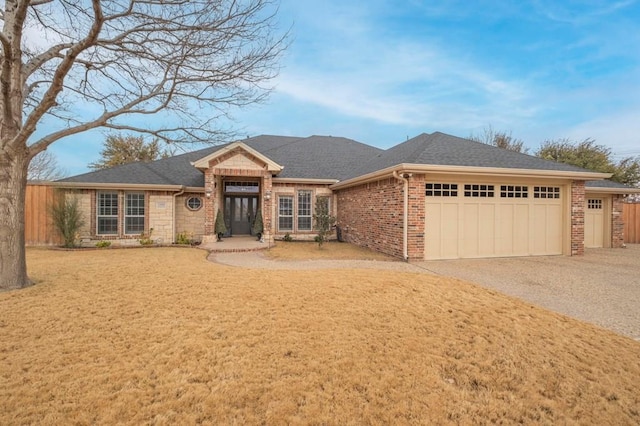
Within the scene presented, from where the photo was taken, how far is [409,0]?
364 inches

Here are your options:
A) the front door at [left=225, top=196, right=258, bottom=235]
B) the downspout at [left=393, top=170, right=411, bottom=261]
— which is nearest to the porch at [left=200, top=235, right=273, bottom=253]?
the front door at [left=225, top=196, right=258, bottom=235]

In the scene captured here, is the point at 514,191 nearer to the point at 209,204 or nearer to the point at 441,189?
the point at 441,189

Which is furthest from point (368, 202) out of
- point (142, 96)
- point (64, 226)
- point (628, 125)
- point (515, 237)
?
point (628, 125)

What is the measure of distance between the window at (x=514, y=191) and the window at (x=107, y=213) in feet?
49.2

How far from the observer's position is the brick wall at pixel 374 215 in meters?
9.30

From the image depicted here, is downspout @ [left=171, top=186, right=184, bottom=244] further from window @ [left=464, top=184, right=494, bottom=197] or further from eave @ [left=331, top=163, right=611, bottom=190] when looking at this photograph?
window @ [left=464, top=184, right=494, bottom=197]

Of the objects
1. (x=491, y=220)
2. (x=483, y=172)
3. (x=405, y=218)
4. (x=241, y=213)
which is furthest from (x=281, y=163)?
(x=491, y=220)

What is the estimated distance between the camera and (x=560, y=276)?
23.3ft

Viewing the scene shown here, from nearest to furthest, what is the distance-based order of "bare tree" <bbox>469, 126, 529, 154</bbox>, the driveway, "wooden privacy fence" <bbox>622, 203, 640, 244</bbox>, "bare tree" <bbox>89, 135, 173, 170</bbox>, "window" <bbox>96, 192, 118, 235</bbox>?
1. the driveway
2. "window" <bbox>96, 192, 118, 235</bbox>
3. "wooden privacy fence" <bbox>622, 203, 640, 244</bbox>
4. "bare tree" <bbox>89, 135, 173, 170</bbox>
5. "bare tree" <bbox>469, 126, 529, 154</bbox>

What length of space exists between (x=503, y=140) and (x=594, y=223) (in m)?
19.8

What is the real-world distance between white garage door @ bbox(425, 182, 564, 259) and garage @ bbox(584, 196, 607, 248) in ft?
13.4

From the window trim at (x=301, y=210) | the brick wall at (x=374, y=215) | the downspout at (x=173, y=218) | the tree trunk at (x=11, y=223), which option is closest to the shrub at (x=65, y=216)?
the downspout at (x=173, y=218)

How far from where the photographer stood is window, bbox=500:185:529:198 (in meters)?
9.70

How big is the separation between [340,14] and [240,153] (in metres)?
6.48
